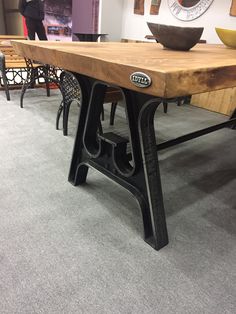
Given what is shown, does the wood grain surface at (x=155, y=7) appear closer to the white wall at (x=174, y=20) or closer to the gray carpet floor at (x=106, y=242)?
the white wall at (x=174, y=20)

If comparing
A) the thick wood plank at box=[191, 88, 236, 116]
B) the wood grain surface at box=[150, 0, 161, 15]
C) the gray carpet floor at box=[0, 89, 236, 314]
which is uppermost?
the wood grain surface at box=[150, 0, 161, 15]

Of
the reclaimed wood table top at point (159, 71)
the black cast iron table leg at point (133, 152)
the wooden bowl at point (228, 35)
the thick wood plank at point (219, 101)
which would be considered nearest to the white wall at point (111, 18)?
the thick wood plank at point (219, 101)

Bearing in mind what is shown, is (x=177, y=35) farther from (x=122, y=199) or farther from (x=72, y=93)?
(x=72, y=93)

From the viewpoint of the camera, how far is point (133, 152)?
1207mm

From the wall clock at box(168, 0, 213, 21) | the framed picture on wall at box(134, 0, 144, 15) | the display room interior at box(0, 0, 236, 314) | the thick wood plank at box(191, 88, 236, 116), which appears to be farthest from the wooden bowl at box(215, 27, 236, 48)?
the framed picture on wall at box(134, 0, 144, 15)

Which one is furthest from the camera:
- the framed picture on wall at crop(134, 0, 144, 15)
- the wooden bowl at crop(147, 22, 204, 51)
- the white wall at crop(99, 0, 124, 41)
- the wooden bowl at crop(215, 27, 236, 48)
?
the white wall at crop(99, 0, 124, 41)

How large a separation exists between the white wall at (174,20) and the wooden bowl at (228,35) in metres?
1.43

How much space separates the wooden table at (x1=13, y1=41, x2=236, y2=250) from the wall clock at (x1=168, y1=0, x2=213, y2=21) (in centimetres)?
259

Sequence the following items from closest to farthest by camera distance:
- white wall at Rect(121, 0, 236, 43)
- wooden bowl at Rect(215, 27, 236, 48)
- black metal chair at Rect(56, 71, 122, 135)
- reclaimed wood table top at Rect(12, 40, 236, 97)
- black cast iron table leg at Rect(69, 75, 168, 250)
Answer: reclaimed wood table top at Rect(12, 40, 236, 97)
black cast iron table leg at Rect(69, 75, 168, 250)
wooden bowl at Rect(215, 27, 236, 48)
black metal chair at Rect(56, 71, 122, 135)
white wall at Rect(121, 0, 236, 43)

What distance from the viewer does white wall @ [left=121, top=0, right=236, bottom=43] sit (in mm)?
3254

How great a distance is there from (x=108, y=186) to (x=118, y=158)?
0.39 meters

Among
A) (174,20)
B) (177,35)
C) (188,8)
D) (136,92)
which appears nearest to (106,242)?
(136,92)

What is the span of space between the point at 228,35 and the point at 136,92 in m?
1.35

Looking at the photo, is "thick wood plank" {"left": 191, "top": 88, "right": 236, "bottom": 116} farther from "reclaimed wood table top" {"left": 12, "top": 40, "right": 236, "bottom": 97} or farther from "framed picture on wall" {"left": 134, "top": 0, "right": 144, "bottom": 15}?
"reclaimed wood table top" {"left": 12, "top": 40, "right": 236, "bottom": 97}
